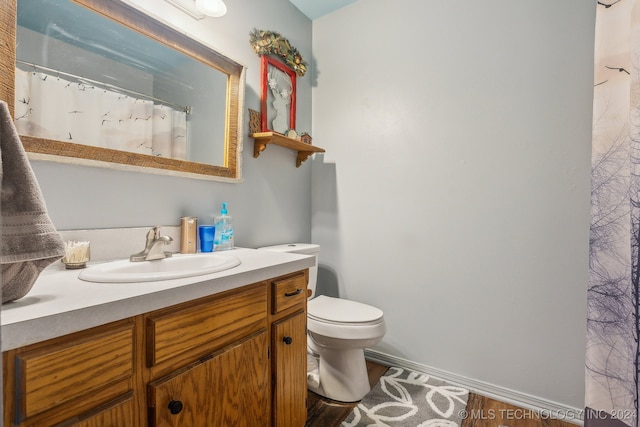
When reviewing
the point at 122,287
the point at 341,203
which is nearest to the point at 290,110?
the point at 341,203

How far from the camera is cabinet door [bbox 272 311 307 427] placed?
44.3 inches

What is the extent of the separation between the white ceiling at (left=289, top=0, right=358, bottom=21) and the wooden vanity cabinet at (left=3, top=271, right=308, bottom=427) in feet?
6.02

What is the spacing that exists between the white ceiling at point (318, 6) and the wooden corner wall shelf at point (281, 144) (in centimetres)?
98

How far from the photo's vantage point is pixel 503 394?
162 centimetres

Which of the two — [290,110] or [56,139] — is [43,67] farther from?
[290,110]

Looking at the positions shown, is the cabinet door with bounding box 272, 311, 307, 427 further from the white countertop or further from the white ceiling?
the white ceiling

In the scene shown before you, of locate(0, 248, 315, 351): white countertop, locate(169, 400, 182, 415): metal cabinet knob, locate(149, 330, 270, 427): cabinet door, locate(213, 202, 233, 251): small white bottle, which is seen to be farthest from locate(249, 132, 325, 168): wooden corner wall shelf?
locate(169, 400, 182, 415): metal cabinet knob

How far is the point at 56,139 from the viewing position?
102cm

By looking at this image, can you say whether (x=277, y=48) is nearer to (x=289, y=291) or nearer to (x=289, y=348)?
(x=289, y=291)

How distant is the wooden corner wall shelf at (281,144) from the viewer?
1.70m

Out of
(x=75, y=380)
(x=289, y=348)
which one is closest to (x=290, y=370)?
(x=289, y=348)

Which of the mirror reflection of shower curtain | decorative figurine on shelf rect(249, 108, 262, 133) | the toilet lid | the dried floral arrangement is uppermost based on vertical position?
the dried floral arrangement

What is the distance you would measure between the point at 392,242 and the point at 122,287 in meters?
1.51

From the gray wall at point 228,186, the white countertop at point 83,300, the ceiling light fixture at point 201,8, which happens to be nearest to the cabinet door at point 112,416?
the white countertop at point 83,300
